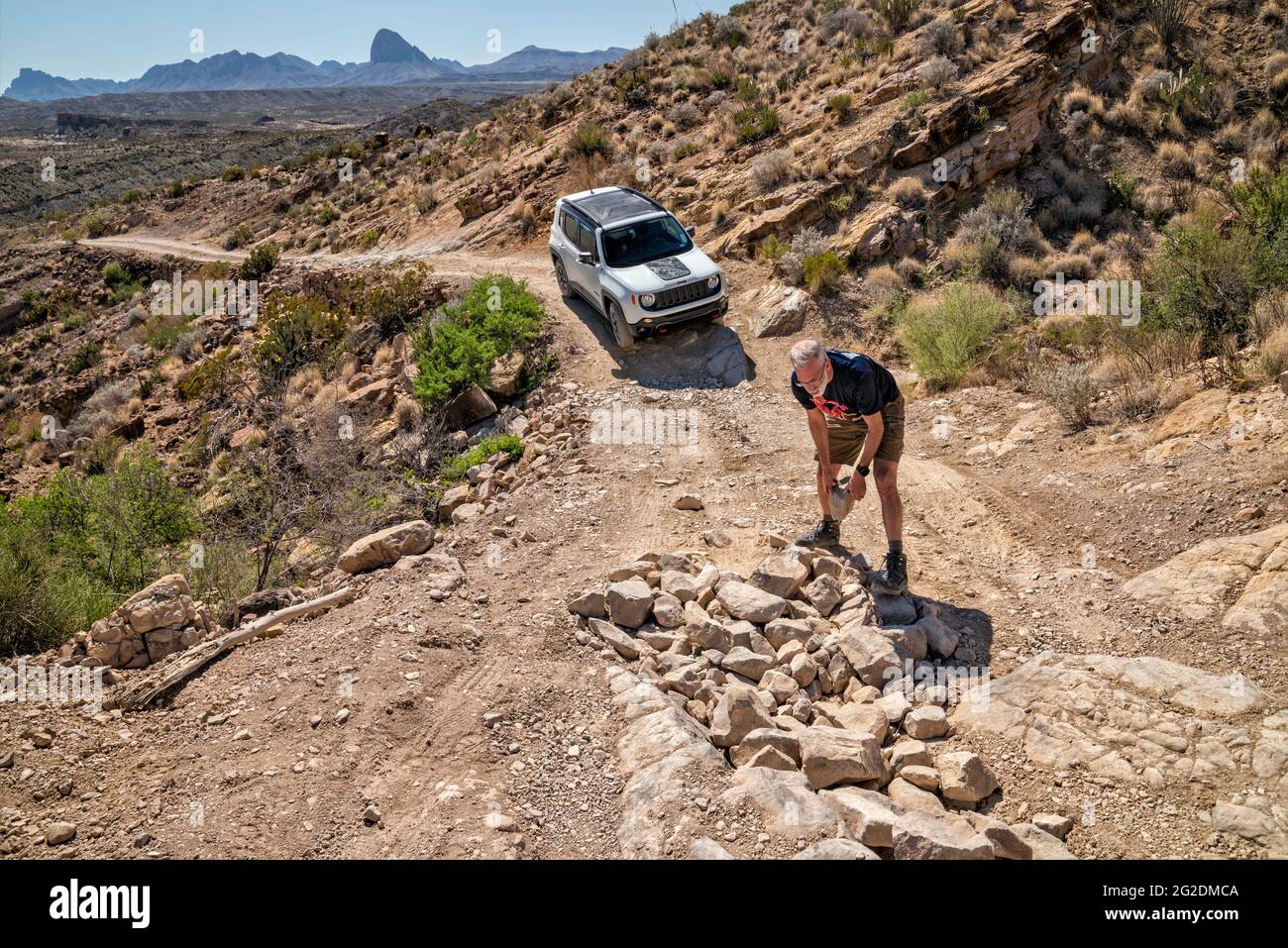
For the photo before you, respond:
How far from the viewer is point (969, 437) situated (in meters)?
8.67

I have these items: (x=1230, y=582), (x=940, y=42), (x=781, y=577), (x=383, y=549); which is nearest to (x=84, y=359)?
(x=383, y=549)

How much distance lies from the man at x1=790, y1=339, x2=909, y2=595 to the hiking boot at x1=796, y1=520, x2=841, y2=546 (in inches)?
11.4

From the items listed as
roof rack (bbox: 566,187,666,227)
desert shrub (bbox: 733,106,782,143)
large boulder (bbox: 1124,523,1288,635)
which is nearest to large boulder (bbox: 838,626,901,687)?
large boulder (bbox: 1124,523,1288,635)

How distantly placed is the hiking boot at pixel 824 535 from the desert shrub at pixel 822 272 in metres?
7.32

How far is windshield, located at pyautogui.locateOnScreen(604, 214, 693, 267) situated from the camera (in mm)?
11688

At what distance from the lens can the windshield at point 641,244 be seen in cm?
1169

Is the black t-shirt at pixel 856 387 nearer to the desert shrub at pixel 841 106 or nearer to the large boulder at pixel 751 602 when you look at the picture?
the large boulder at pixel 751 602

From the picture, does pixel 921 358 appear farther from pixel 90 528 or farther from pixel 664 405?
pixel 90 528

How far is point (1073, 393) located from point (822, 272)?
18.9 ft

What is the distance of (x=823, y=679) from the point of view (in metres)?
5.06

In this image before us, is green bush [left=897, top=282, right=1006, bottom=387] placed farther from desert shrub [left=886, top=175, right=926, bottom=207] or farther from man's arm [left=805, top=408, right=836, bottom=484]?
man's arm [left=805, top=408, right=836, bottom=484]

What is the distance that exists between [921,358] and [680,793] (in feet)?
27.2

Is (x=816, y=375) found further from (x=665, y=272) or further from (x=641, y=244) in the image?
(x=641, y=244)

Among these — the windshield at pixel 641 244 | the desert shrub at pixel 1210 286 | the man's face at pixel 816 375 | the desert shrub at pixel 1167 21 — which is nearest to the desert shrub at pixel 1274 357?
the desert shrub at pixel 1210 286
